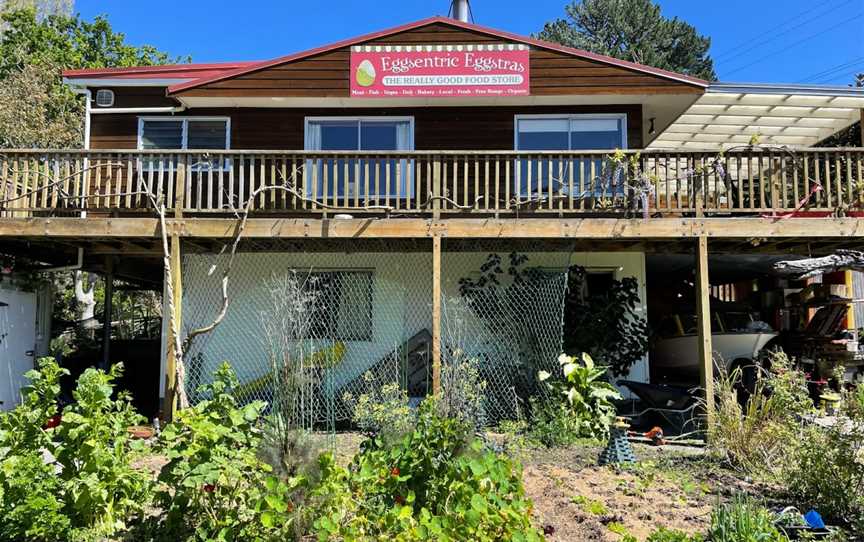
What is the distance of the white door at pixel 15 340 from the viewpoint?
10.0 metres

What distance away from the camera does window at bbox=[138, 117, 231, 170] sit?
11.8 meters

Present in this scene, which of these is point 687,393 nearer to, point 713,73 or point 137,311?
point 137,311

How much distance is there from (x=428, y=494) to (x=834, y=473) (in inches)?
133

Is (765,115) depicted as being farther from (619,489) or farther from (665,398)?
(619,489)

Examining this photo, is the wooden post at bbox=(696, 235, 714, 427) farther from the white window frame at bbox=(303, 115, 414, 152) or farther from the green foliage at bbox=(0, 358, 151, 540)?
the green foliage at bbox=(0, 358, 151, 540)

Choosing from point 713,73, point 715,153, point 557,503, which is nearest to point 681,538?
point 557,503

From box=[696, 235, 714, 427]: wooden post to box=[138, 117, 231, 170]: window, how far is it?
8.07 metres

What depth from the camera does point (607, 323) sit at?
402 inches

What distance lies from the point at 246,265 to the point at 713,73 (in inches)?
1383

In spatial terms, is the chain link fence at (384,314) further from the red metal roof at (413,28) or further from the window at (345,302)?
the red metal roof at (413,28)

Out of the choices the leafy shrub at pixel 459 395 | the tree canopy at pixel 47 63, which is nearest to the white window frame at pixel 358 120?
the leafy shrub at pixel 459 395

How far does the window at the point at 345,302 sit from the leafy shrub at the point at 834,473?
22.6 feet

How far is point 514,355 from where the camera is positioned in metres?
9.33

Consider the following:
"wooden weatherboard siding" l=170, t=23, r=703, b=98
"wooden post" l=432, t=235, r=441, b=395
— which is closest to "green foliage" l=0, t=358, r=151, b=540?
"wooden post" l=432, t=235, r=441, b=395
